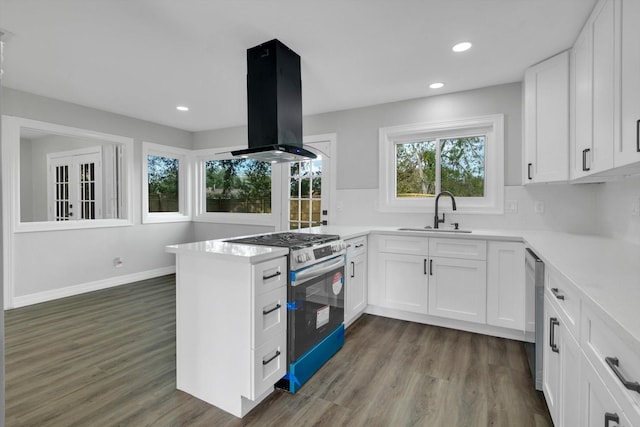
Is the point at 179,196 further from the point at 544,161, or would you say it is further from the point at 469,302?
the point at 544,161

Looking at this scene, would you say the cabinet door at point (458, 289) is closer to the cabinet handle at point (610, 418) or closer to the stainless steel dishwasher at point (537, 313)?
the stainless steel dishwasher at point (537, 313)

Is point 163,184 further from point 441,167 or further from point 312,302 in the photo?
point 441,167

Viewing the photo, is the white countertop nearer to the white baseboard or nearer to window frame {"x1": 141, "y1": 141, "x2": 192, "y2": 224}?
the white baseboard

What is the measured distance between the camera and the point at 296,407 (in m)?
1.97

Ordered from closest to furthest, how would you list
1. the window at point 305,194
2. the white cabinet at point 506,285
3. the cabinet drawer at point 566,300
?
the cabinet drawer at point 566,300
the white cabinet at point 506,285
the window at point 305,194

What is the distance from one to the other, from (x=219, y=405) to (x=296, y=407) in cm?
46

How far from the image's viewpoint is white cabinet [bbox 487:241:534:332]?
281 centimetres

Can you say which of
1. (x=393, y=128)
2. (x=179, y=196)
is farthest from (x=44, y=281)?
(x=393, y=128)

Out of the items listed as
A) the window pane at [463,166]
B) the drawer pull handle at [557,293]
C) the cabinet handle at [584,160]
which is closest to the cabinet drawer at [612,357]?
the drawer pull handle at [557,293]

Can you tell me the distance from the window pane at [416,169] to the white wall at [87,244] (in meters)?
3.70

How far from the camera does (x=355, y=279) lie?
125 inches

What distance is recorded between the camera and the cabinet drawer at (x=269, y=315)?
1.84 meters

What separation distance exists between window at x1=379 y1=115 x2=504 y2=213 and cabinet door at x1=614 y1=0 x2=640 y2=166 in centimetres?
178

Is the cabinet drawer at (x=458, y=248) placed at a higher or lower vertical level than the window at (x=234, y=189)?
lower
